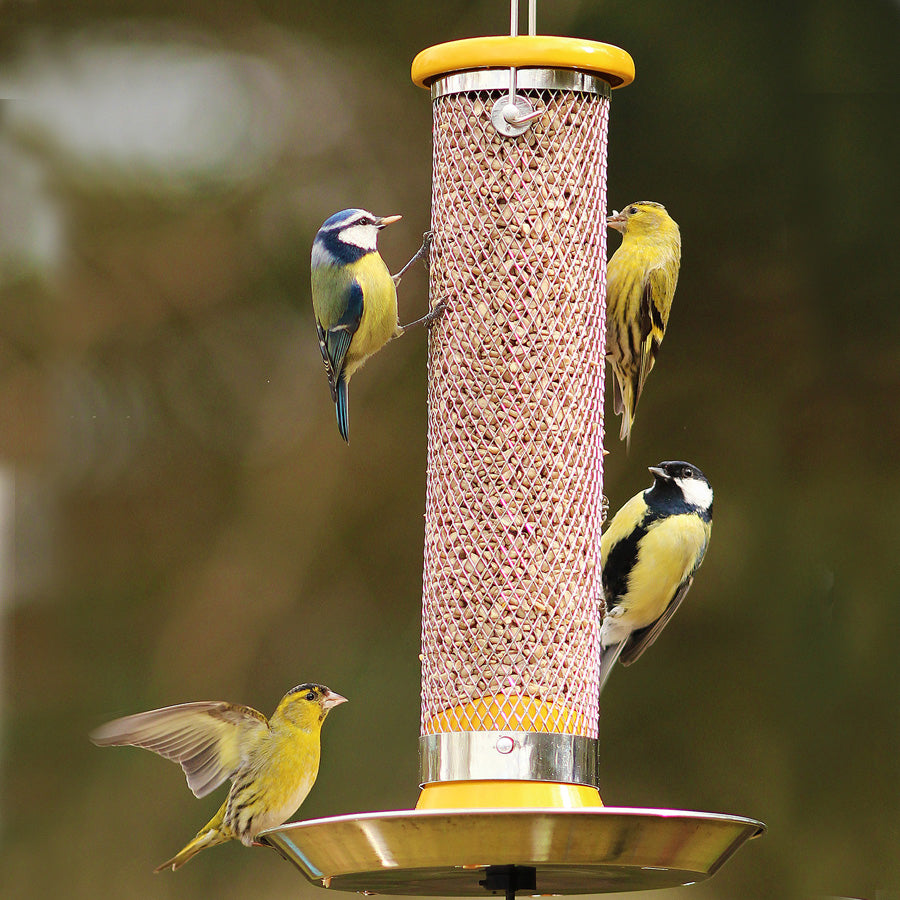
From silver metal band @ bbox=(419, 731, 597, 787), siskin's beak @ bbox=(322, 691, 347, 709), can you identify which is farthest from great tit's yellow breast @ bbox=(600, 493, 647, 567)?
silver metal band @ bbox=(419, 731, 597, 787)

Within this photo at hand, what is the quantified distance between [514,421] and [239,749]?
97 cm

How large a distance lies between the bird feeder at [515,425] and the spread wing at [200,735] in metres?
0.82

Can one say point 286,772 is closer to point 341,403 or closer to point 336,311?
point 341,403

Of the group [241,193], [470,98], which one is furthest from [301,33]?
[470,98]

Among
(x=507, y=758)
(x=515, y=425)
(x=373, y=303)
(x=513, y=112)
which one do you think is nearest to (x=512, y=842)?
(x=507, y=758)

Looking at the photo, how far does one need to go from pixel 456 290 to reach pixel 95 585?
3.55ft

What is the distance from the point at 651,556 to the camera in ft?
6.34

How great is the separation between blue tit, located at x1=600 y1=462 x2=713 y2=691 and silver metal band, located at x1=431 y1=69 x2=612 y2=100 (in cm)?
72

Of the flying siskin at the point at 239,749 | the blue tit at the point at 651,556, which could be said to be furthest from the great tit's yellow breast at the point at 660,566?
the flying siskin at the point at 239,749

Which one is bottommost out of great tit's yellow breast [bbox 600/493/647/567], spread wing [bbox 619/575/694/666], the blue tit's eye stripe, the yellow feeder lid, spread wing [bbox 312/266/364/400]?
spread wing [bbox 619/575/694/666]

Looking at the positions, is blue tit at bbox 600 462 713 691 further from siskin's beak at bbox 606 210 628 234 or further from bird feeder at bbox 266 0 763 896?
bird feeder at bbox 266 0 763 896

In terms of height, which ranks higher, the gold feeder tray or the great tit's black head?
the great tit's black head

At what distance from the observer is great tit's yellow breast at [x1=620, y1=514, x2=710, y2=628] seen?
6.30 ft

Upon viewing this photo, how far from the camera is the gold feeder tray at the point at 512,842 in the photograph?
3.39 feet
